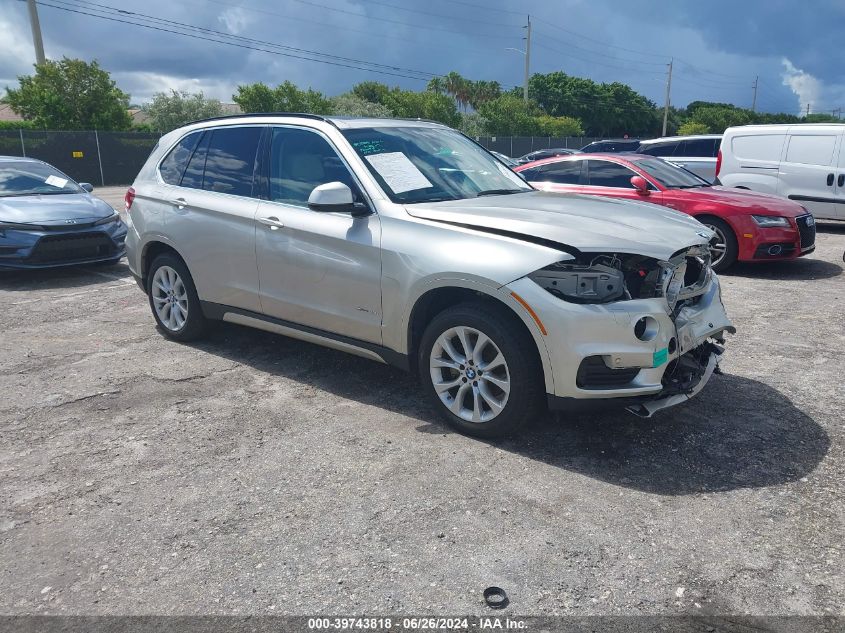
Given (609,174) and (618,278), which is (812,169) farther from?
(618,278)

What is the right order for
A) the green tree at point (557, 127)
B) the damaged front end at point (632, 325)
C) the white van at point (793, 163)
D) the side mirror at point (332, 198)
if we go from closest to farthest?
the damaged front end at point (632, 325) → the side mirror at point (332, 198) → the white van at point (793, 163) → the green tree at point (557, 127)

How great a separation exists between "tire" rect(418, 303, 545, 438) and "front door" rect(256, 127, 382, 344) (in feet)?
1.63

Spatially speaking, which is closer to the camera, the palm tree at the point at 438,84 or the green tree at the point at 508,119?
the green tree at the point at 508,119

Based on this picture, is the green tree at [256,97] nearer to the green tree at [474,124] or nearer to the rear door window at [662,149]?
the green tree at [474,124]

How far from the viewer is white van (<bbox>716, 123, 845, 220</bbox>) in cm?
1188

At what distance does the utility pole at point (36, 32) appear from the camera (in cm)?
3098

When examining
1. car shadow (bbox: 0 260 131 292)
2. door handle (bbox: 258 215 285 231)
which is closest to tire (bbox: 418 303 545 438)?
door handle (bbox: 258 215 285 231)

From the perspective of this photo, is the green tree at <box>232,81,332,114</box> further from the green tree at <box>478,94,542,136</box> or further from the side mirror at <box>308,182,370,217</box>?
the side mirror at <box>308,182,370,217</box>

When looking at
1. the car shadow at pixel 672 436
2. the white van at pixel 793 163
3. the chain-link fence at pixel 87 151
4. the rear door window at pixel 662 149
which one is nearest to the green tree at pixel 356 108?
the chain-link fence at pixel 87 151

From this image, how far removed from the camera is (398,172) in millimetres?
4590

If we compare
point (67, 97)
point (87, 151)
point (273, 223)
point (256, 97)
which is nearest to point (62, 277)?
point (273, 223)

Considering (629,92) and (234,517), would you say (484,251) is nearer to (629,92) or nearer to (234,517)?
(234,517)

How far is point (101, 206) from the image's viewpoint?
9500mm

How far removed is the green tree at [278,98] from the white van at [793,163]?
35883mm
